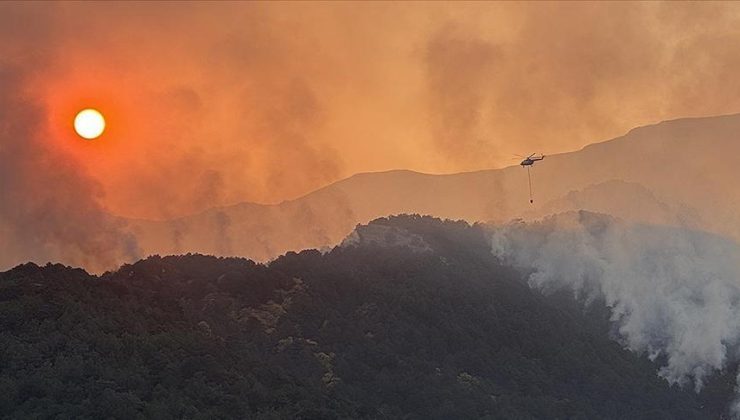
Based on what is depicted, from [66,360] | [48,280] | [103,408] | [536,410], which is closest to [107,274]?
[48,280]

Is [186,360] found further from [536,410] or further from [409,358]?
[536,410]

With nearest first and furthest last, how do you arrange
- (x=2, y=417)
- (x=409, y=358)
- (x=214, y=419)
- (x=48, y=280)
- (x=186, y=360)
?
1. (x=2, y=417)
2. (x=214, y=419)
3. (x=186, y=360)
4. (x=48, y=280)
5. (x=409, y=358)

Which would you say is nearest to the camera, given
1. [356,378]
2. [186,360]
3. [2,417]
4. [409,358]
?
[2,417]

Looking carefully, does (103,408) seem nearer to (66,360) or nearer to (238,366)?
(66,360)

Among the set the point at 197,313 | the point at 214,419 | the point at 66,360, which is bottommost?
the point at 214,419

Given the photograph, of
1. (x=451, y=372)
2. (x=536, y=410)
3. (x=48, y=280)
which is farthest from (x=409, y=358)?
(x=48, y=280)

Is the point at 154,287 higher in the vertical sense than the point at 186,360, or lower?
higher

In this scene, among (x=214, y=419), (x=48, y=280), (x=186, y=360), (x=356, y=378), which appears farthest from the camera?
(x=356, y=378)

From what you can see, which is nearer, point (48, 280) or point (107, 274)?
point (48, 280)

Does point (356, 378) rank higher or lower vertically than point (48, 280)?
lower
